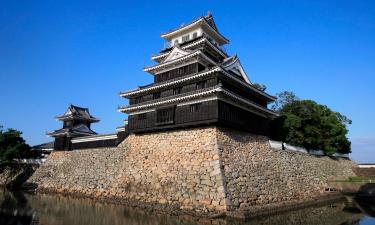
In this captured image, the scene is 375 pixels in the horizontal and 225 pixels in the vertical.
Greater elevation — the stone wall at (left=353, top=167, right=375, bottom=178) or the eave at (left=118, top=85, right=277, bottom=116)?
the eave at (left=118, top=85, right=277, bottom=116)

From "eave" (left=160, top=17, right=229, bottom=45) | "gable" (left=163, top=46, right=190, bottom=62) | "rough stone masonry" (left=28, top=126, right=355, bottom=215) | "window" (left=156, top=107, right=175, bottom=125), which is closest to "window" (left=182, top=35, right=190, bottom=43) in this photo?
"eave" (left=160, top=17, right=229, bottom=45)

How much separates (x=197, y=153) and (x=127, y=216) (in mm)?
5258

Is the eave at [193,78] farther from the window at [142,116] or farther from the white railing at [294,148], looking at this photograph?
the white railing at [294,148]

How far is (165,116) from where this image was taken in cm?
1939

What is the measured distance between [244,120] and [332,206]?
7728mm

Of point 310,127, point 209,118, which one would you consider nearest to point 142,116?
point 209,118

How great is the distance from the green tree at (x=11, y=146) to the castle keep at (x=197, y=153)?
8798 mm

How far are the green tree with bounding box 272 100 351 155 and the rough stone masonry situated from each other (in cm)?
241

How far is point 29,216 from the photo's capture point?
13898 millimetres

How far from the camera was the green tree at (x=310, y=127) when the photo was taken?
25.4 m

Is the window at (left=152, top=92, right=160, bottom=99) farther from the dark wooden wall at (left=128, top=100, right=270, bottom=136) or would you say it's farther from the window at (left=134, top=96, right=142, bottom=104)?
the window at (left=134, top=96, right=142, bottom=104)

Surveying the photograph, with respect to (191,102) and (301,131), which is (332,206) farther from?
(191,102)

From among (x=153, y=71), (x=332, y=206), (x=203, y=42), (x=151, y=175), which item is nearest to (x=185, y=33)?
(x=203, y=42)

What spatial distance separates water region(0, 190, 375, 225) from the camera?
1262 centimetres
